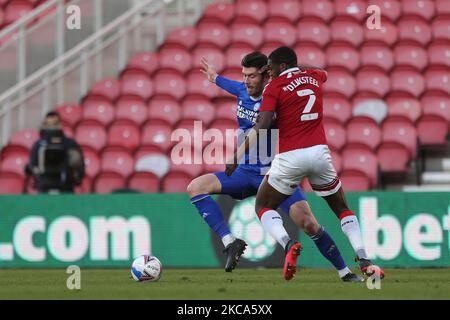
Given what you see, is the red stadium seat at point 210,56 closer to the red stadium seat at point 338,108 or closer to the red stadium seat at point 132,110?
the red stadium seat at point 132,110

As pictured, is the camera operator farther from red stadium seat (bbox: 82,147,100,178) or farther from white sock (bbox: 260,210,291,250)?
white sock (bbox: 260,210,291,250)

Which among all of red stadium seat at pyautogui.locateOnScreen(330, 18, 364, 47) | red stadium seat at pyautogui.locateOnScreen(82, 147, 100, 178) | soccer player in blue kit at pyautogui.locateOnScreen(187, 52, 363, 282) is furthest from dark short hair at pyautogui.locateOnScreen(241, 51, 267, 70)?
red stadium seat at pyautogui.locateOnScreen(330, 18, 364, 47)

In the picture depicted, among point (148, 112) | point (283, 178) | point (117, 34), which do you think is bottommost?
point (283, 178)

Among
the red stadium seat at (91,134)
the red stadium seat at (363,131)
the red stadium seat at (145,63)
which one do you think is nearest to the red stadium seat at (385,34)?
the red stadium seat at (363,131)

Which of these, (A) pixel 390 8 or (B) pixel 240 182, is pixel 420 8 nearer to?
(A) pixel 390 8

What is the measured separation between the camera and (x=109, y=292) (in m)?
9.89

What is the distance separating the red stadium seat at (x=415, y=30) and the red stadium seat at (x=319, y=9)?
1229mm

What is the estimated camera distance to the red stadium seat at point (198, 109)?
17.9 metres

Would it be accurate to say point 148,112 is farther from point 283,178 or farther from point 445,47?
point 283,178

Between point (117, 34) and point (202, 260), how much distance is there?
5866 millimetres

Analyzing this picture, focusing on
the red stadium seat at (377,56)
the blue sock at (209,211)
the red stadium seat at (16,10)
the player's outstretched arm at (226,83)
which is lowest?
the blue sock at (209,211)

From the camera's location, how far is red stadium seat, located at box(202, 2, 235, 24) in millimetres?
19828

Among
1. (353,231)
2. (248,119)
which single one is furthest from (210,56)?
(353,231)
